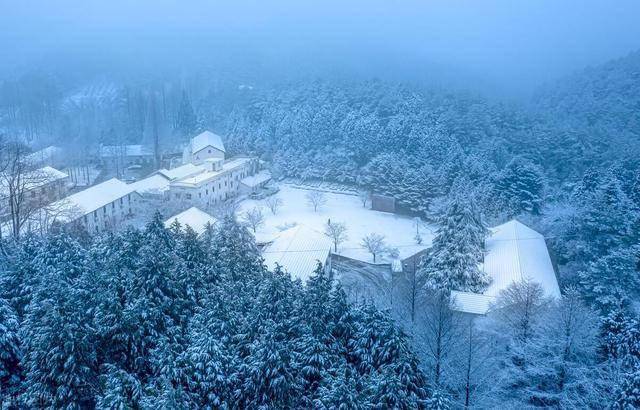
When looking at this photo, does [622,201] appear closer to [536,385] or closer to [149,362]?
[536,385]

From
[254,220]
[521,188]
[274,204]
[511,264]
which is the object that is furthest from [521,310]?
[274,204]

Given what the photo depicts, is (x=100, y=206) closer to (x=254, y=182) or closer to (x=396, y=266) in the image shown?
(x=254, y=182)

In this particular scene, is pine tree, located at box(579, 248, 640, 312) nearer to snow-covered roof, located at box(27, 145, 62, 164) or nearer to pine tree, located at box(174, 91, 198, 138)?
snow-covered roof, located at box(27, 145, 62, 164)

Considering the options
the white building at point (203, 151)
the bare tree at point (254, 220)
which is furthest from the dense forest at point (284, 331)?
the white building at point (203, 151)

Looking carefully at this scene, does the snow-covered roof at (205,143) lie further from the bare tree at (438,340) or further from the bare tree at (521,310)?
the bare tree at (521,310)

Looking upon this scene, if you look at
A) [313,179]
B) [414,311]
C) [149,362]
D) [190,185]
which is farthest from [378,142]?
[149,362]
